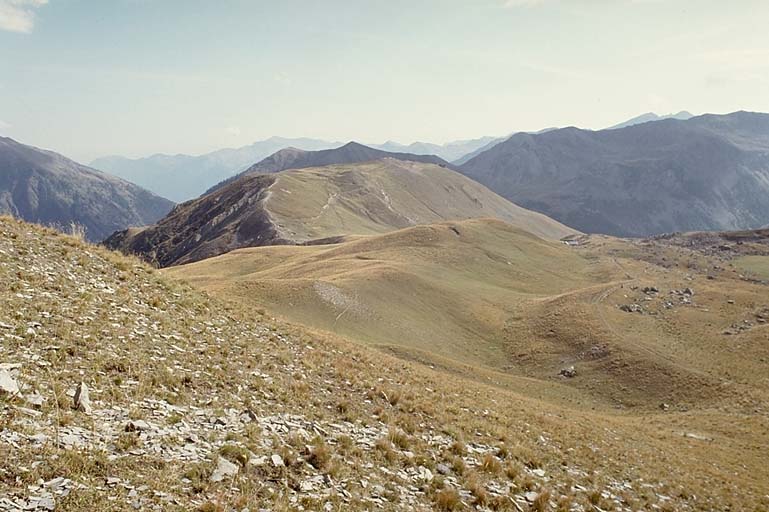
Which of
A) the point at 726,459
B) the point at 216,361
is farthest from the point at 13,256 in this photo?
the point at 726,459

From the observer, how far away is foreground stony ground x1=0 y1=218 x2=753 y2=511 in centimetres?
923

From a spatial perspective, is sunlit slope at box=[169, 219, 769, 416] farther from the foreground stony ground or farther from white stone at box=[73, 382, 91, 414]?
white stone at box=[73, 382, 91, 414]

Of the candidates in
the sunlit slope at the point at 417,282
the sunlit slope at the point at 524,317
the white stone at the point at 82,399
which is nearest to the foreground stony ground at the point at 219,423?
the white stone at the point at 82,399

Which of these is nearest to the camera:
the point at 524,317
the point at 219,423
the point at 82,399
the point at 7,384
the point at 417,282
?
the point at 7,384

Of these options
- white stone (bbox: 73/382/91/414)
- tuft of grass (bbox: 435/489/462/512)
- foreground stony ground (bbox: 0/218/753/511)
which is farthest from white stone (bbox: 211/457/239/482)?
tuft of grass (bbox: 435/489/462/512)

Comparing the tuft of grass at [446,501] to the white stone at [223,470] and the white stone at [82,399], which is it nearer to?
the white stone at [223,470]

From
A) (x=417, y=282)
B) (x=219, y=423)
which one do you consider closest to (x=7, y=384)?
(x=219, y=423)

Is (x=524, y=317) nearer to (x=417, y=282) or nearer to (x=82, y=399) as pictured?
(x=417, y=282)

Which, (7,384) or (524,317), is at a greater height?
(7,384)

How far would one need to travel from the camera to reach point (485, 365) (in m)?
49.5

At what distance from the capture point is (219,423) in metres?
12.4

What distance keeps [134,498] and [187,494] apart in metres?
1.01

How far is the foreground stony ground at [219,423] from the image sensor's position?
30.3 feet

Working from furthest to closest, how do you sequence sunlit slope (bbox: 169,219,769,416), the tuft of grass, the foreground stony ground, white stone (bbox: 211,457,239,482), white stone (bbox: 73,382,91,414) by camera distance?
1. sunlit slope (bbox: 169,219,769,416)
2. the tuft of grass
3. white stone (bbox: 73,382,91,414)
4. white stone (bbox: 211,457,239,482)
5. the foreground stony ground
